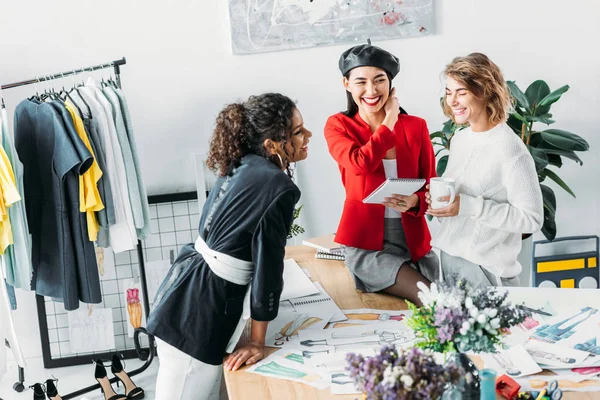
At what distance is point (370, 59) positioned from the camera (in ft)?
7.80

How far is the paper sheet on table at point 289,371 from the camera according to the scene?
179 centimetres

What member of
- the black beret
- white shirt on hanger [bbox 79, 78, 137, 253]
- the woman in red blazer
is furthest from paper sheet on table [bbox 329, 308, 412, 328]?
white shirt on hanger [bbox 79, 78, 137, 253]

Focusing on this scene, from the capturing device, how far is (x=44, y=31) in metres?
3.29

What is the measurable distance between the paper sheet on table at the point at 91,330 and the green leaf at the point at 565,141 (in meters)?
2.34

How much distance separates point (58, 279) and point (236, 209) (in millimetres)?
1248

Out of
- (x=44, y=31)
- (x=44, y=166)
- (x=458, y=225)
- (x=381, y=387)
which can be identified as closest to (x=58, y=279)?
(x=44, y=166)

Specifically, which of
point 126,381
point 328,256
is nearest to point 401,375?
point 328,256

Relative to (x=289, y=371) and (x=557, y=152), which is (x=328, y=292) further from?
(x=557, y=152)

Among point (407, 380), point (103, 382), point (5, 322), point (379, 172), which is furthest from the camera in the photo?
point (103, 382)

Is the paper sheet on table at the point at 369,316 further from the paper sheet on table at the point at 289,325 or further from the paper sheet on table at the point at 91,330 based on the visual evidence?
the paper sheet on table at the point at 91,330

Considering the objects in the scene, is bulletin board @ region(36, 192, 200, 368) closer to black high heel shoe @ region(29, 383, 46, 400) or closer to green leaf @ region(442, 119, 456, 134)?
black high heel shoe @ region(29, 383, 46, 400)

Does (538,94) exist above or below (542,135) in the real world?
above

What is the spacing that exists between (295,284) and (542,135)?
1.54 m

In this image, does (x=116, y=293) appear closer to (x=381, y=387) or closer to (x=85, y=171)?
(x=85, y=171)
